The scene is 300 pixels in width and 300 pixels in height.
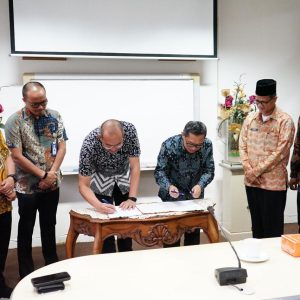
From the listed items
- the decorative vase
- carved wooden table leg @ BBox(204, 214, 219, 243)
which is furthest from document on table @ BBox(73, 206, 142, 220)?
the decorative vase

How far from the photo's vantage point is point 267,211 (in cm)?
288

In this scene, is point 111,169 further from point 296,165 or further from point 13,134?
point 296,165

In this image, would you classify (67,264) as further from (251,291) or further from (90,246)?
(90,246)

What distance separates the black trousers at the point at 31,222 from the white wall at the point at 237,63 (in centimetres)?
82

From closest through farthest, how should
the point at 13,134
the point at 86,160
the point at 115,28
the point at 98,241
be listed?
the point at 98,241
the point at 86,160
the point at 13,134
the point at 115,28

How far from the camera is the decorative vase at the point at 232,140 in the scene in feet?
12.2

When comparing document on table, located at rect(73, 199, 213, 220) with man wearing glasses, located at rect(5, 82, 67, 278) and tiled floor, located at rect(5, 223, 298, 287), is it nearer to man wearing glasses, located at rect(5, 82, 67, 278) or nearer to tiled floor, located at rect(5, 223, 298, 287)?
man wearing glasses, located at rect(5, 82, 67, 278)

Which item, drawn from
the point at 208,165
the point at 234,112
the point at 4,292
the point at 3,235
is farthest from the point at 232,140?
the point at 4,292

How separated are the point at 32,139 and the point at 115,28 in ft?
4.51

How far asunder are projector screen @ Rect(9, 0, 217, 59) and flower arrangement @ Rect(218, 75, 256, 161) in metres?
0.45

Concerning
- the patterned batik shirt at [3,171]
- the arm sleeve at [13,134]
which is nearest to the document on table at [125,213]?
the patterned batik shirt at [3,171]

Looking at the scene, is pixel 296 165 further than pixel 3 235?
Yes

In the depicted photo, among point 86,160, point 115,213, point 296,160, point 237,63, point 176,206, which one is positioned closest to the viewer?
point 115,213

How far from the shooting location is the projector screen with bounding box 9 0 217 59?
11.2 ft
